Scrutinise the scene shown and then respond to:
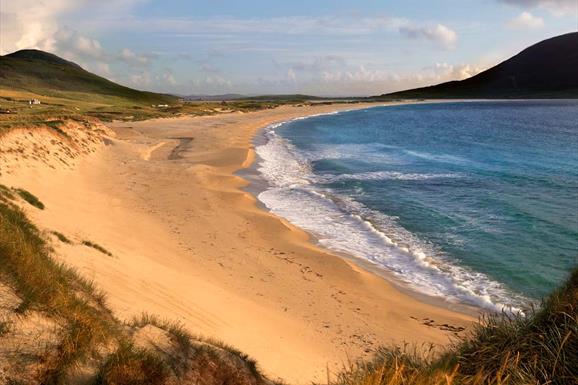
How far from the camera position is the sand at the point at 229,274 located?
320 inches

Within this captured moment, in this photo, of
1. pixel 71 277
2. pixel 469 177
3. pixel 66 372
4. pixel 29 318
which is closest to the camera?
pixel 66 372

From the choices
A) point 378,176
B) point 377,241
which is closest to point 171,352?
point 377,241

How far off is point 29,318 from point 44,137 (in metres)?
22.6

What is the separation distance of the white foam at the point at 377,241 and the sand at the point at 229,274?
0.92 meters

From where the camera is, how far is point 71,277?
21.4 feet

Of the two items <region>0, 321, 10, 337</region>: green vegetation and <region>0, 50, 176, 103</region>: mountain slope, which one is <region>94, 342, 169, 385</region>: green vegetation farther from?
<region>0, 50, 176, 103</region>: mountain slope

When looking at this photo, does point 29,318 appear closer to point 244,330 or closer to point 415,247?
point 244,330

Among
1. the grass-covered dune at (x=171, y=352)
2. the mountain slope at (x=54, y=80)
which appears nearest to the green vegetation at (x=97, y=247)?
the grass-covered dune at (x=171, y=352)

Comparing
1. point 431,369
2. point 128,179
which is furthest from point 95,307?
point 128,179

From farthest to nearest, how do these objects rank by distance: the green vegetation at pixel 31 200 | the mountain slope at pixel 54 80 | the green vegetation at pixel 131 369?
the mountain slope at pixel 54 80 → the green vegetation at pixel 31 200 → the green vegetation at pixel 131 369

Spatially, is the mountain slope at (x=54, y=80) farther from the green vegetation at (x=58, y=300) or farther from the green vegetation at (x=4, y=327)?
the green vegetation at (x=4, y=327)

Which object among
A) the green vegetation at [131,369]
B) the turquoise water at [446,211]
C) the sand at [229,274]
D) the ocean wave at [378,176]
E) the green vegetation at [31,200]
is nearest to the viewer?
the green vegetation at [131,369]

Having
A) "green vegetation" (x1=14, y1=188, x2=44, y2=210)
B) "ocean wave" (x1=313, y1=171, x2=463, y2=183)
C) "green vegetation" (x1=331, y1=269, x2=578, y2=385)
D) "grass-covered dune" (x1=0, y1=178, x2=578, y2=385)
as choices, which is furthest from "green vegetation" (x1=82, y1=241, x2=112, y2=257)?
"ocean wave" (x1=313, y1=171, x2=463, y2=183)

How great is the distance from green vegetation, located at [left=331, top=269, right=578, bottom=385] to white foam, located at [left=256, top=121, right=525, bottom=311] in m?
5.67
